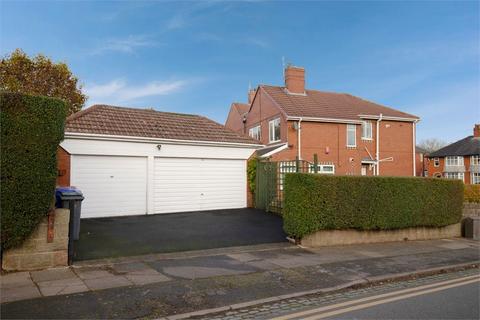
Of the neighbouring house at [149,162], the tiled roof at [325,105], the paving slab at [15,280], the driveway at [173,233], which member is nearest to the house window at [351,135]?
the tiled roof at [325,105]

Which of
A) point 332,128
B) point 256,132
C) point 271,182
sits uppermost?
point 256,132

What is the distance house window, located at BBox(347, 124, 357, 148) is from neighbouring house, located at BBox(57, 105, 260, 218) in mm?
12049

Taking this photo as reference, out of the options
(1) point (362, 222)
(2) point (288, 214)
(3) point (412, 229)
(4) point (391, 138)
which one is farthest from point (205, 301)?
(4) point (391, 138)

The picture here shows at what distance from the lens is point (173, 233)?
1082 cm

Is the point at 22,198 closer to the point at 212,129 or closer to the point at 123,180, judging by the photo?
the point at 123,180

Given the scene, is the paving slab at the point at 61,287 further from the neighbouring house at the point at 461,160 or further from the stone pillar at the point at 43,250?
the neighbouring house at the point at 461,160

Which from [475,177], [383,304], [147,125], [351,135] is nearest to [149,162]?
[147,125]

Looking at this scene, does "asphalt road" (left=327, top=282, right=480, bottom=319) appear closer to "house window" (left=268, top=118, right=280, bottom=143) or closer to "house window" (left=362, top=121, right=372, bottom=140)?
"house window" (left=268, top=118, right=280, bottom=143)

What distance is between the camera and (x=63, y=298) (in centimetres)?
551

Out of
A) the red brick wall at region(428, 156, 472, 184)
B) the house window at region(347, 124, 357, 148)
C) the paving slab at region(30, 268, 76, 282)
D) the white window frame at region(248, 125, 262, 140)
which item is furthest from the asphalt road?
the red brick wall at region(428, 156, 472, 184)

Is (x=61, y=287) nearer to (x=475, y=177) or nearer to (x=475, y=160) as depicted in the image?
(x=475, y=160)

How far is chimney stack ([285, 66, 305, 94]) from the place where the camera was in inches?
1120

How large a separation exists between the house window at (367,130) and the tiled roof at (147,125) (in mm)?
13994

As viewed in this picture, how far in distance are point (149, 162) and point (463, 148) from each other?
1973 inches
